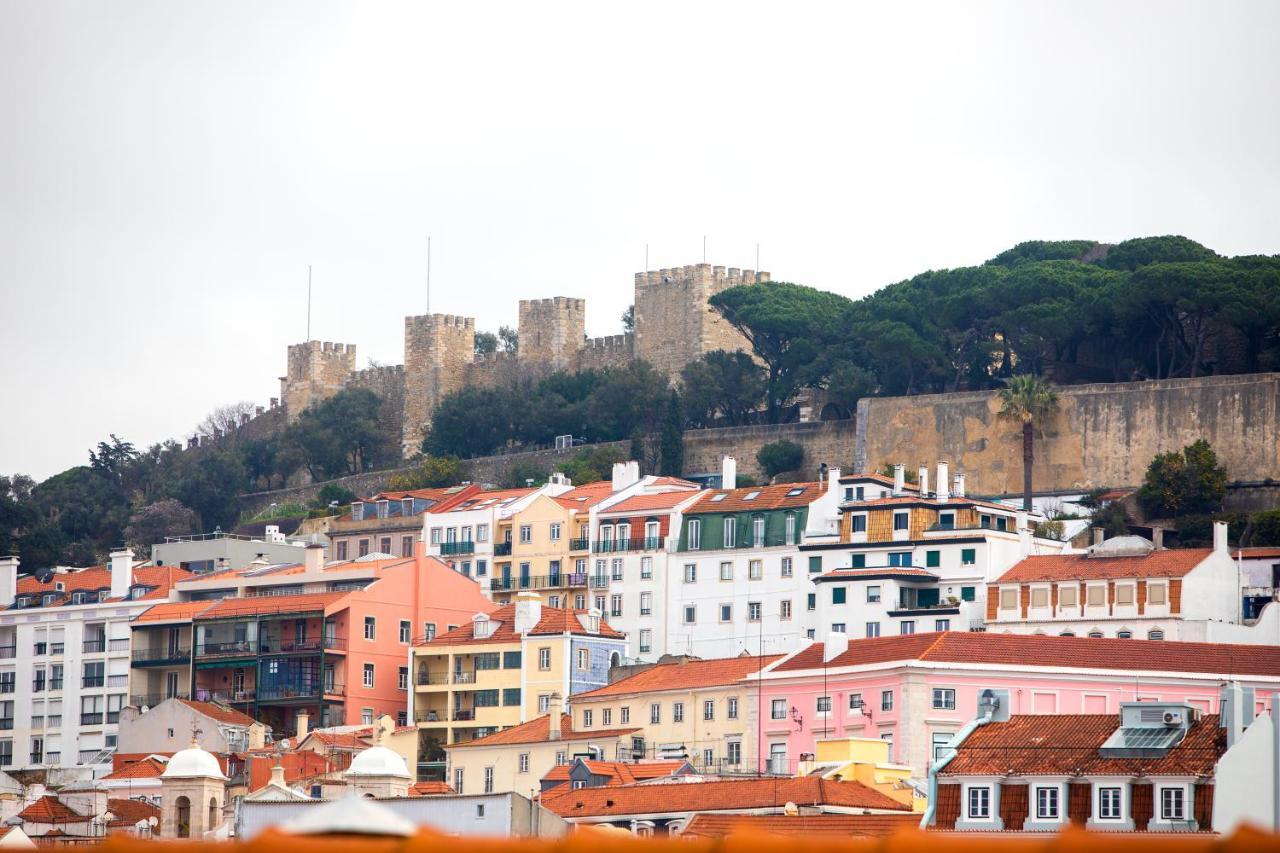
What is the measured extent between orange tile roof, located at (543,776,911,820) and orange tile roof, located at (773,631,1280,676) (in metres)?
10.9

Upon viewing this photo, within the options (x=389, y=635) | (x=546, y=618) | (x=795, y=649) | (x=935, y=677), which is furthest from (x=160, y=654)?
(x=935, y=677)

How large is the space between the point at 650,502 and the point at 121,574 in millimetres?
17012

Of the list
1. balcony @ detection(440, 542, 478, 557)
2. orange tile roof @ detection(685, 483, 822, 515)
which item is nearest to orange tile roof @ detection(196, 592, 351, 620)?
balcony @ detection(440, 542, 478, 557)

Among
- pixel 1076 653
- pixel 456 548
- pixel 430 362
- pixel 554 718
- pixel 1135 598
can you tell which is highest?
pixel 430 362

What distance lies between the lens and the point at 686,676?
5694 cm

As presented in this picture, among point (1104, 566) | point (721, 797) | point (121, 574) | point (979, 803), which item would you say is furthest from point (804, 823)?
point (121, 574)

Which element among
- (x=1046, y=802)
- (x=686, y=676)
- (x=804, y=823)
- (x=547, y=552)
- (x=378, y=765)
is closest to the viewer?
(x=1046, y=802)

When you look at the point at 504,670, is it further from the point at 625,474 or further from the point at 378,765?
the point at 378,765

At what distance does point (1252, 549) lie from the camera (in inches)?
2530

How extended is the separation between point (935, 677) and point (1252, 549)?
16.3 m

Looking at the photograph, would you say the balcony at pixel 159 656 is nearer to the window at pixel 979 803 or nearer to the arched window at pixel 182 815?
the arched window at pixel 182 815

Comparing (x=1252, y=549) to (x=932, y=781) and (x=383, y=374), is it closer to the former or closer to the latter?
(x=932, y=781)

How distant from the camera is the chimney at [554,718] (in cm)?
5588

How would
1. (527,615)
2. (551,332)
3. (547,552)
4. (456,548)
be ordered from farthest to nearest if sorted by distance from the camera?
1. (551,332)
2. (456,548)
3. (547,552)
4. (527,615)
